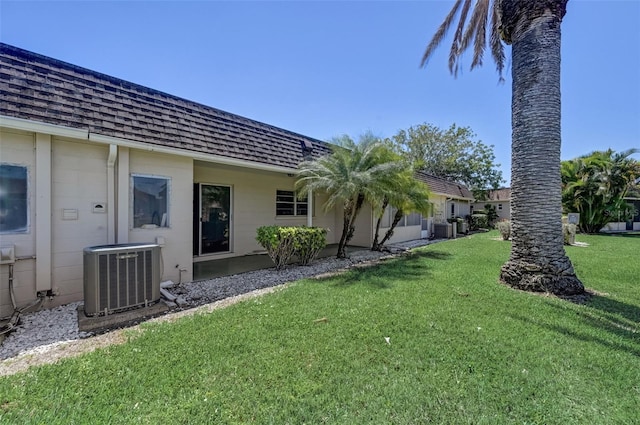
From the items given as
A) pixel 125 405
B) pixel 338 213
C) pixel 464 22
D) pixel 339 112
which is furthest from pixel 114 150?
pixel 339 112

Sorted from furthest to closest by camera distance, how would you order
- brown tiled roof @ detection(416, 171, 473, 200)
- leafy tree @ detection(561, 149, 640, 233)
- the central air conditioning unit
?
leafy tree @ detection(561, 149, 640, 233), brown tiled roof @ detection(416, 171, 473, 200), the central air conditioning unit

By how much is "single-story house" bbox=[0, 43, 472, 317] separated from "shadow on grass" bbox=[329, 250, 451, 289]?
12.0ft

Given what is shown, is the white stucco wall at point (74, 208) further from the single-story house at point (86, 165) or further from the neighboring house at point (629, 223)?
the neighboring house at point (629, 223)

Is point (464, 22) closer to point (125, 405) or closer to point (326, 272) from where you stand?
point (326, 272)

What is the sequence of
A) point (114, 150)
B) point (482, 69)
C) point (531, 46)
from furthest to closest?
1. point (482, 69)
2. point (531, 46)
3. point (114, 150)

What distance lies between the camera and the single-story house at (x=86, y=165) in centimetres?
440

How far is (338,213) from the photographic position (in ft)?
44.0

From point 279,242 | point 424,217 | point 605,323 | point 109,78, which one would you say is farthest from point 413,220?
point 109,78

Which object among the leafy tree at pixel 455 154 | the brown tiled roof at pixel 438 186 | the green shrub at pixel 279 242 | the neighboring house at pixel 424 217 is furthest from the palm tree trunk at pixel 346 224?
the leafy tree at pixel 455 154

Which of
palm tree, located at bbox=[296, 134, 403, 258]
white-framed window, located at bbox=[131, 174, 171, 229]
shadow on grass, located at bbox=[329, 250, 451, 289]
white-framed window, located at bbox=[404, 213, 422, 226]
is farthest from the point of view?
white-framed window, located at bbox=[404, 213, 422, 226]

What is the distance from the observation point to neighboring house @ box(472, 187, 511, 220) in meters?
31.0

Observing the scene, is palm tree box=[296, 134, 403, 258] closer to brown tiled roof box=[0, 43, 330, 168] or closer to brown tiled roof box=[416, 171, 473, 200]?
brown tiled roof box=[0, 43, 330, 168]

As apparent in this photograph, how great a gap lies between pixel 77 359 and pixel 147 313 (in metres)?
1.58

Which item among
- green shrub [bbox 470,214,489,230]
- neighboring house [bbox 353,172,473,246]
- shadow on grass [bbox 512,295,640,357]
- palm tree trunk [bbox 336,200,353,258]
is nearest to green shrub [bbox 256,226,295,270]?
palm tree trunk [bbox 336,200,353,258]
